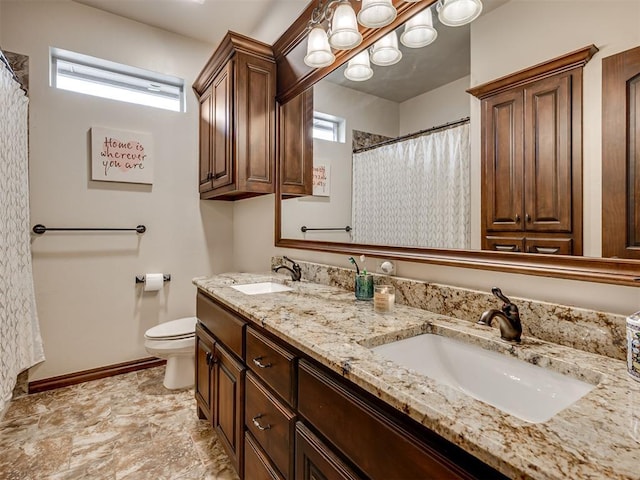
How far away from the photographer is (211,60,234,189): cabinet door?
222 cm

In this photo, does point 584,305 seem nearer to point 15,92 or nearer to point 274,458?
point 274,458

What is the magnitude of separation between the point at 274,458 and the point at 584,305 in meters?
1.03

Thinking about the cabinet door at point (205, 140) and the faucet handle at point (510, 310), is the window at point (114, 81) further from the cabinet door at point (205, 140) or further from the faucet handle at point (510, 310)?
the faucet handle at point (510, 310)

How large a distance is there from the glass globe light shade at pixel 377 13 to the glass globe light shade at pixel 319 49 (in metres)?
0.31

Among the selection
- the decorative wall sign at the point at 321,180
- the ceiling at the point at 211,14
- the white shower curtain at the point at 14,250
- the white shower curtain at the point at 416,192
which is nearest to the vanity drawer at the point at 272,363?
the white shower curtain at the point at 416,192

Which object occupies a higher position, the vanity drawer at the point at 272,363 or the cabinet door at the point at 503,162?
the cabinet door at the point at 503,162

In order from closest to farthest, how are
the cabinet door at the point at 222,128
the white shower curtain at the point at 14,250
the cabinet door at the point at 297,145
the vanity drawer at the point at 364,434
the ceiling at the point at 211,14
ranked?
1. the vanity drawer at the point at 364,434
2. the white shower curtain at the point at 14,250
3. the cabinet door at the point at 297,145
4. the cabinet door at the point at 222,128
5. the ceiling at the point at 211,14

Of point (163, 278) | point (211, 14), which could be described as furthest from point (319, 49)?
point (163, 278)

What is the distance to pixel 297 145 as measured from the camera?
221 centimetres

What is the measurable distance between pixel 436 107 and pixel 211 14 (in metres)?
2.14

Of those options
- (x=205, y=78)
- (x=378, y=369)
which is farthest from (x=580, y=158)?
(x=205, y=78)

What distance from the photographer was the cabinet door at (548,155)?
922 mm

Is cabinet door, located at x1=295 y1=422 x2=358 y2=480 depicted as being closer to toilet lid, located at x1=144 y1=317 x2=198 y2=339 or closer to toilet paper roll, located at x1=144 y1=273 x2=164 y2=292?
toilet lid, located at x1=144 y1=317 x2=198 y2=339

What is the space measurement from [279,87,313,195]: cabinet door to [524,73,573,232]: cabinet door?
4.30 feet
